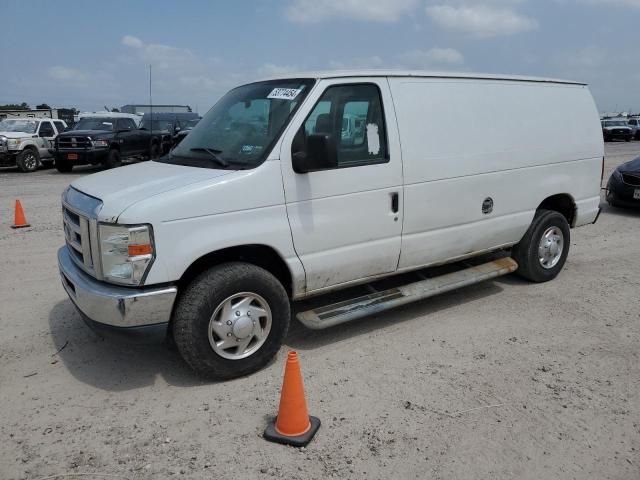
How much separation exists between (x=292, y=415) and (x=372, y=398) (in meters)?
0.69

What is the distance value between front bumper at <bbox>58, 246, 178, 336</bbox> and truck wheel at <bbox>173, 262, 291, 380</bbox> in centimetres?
15

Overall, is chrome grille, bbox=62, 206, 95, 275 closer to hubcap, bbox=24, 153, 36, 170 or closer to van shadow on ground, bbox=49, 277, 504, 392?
van shadow on ground, bbox=49, 277, 504, 392

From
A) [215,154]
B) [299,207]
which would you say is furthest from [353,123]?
[215,154]

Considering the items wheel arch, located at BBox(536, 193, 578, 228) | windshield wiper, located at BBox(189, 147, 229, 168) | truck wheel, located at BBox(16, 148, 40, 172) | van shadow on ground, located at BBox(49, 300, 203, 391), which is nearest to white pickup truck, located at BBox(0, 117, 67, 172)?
truck wheel, located at BBox(16, 148, 40, 172)

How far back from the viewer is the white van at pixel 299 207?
11.5 ft

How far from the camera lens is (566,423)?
11.1 ft

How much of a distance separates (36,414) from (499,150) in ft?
14.3

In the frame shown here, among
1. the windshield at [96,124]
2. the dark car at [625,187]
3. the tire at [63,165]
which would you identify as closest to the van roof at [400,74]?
the dark car at [625,187]

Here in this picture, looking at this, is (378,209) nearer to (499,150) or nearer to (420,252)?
(420,252)

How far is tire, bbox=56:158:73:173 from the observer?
17.0 m

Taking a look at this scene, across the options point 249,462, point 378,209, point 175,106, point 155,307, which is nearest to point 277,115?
point 378,209

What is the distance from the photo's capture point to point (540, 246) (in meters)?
5.86

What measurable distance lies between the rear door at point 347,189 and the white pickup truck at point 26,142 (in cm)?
1703

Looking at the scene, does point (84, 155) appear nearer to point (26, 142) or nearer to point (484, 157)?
point (26, 142)
